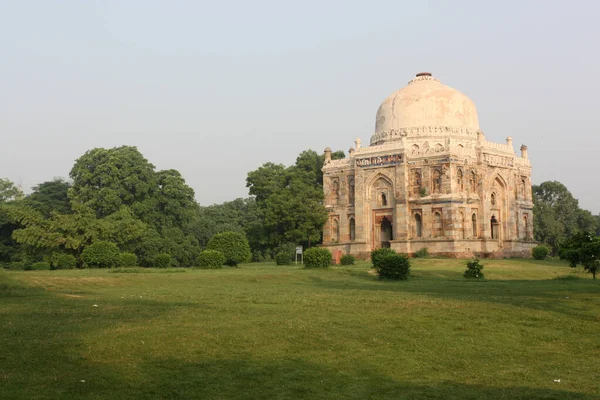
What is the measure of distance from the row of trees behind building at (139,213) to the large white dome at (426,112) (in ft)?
22.7

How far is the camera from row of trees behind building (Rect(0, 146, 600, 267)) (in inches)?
1508

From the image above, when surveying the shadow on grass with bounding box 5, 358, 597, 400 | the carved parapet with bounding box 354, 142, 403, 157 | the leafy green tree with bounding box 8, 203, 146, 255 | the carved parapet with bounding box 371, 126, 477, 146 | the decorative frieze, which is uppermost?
the carved parapet with bounding box 371, 126, 477, 146

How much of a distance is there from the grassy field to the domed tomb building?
25632 mm

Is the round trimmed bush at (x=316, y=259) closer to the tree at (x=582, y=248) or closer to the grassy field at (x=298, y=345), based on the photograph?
the tree at (x=582, y=248)

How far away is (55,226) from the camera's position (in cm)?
3775

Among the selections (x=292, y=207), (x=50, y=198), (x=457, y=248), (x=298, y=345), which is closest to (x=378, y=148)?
(x=292, y=207)

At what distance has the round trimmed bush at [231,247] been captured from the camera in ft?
120

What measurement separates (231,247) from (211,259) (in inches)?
79.5

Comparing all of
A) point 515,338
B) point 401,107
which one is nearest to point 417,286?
point 515,338

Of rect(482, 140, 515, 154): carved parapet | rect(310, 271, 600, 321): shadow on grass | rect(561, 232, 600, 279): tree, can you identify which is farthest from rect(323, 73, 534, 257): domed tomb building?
rect(310, 271, 600, 321): shadow on grass

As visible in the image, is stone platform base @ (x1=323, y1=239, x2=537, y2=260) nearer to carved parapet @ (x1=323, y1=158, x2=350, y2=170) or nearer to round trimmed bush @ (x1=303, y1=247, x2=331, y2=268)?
carved parapet @ (x1=323, y1=158, x2=350, y2=170)

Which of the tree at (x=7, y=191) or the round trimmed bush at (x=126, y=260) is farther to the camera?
the tree at (x=7, y=191)

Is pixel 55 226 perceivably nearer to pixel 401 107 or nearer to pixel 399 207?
pixel 399 207

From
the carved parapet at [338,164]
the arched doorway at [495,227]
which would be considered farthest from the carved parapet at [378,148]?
the arched doorway at [495,227]
